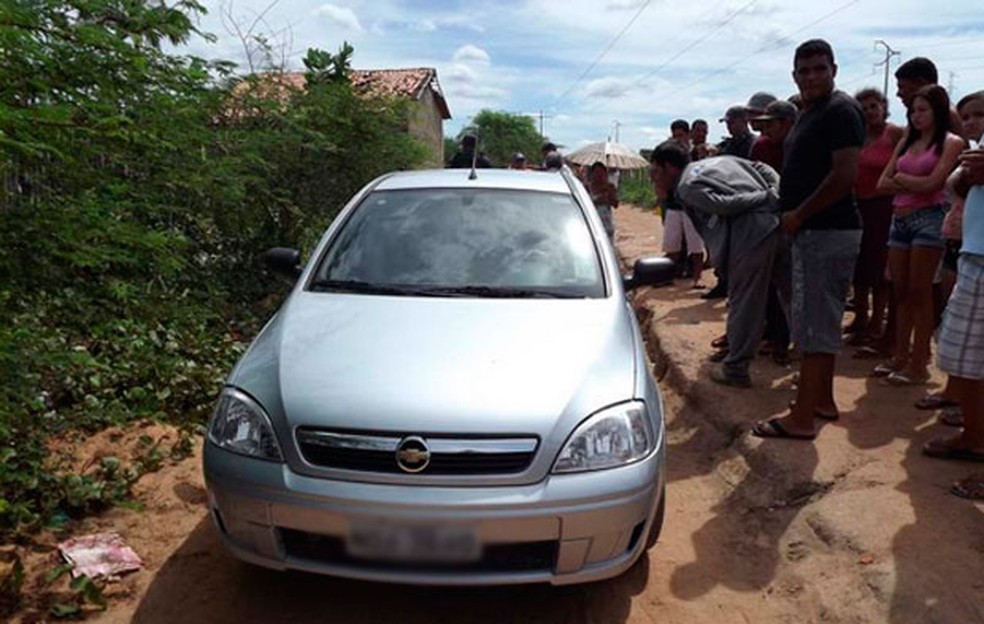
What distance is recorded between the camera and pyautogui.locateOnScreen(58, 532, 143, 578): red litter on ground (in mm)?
3129

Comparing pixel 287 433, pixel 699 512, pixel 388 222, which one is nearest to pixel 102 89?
pixel 388 222

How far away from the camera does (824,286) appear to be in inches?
159

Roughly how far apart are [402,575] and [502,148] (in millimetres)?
63423

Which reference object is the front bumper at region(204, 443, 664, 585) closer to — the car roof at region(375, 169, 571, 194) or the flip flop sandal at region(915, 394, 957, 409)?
the car roof at region(375, 169, 571, 194)


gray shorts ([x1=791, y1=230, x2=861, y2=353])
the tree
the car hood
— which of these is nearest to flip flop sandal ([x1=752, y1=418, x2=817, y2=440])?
gray shorts ([x1=791, y1=230, x2=861, y2=353])

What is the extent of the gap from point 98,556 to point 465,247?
205 centimetres

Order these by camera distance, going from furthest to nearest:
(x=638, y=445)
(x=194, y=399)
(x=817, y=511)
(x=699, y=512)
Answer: (x=194, y=399) → (x=699, y=512) → (x=817, y=511) → (x=638, y=445)

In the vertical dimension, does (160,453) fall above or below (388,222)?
below

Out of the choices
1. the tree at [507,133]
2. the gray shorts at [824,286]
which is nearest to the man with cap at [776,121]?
the gray shorts at [824,286]

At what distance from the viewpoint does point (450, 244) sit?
3.77 m

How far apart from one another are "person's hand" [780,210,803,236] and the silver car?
141cm

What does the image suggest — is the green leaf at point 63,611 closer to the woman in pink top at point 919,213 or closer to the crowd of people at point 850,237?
the crowd of people at point 850,237

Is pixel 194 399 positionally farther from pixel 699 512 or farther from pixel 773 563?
pixel 773 563

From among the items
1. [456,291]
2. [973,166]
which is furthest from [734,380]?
[456,291]
